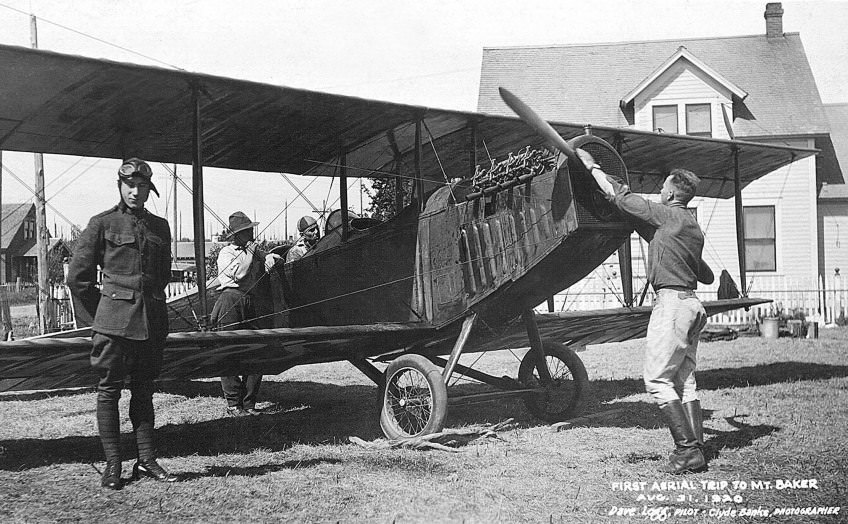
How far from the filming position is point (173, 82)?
6316 mm

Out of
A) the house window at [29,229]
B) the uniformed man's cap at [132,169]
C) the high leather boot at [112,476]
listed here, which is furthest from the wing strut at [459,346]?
the house window at [29,229]

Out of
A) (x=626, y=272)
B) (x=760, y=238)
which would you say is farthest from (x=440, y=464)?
(x=760, y=238)

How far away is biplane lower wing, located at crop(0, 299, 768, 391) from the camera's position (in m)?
5.46

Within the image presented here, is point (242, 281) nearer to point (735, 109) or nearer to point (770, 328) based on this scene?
point (770, 328)

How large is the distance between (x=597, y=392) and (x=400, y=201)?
3547mm

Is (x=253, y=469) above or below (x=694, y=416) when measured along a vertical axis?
below

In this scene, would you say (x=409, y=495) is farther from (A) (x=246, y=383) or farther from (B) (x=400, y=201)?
(A) (x=246, y=383)

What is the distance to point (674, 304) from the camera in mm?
5312

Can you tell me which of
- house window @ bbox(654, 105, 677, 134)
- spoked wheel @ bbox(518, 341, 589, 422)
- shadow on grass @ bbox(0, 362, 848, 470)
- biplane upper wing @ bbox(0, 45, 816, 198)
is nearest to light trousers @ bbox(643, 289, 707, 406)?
shadow on grass @ bbox(0, 362, 848, 470)

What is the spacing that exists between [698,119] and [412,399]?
17.2 m

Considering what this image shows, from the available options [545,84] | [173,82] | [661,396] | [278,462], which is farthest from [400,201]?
[545,84]

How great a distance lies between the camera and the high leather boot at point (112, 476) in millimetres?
4859

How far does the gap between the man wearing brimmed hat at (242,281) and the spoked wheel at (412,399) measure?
232 centimetres

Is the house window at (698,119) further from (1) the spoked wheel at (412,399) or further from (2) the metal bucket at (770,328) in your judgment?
(1) the spoked wheel at (412,399)
